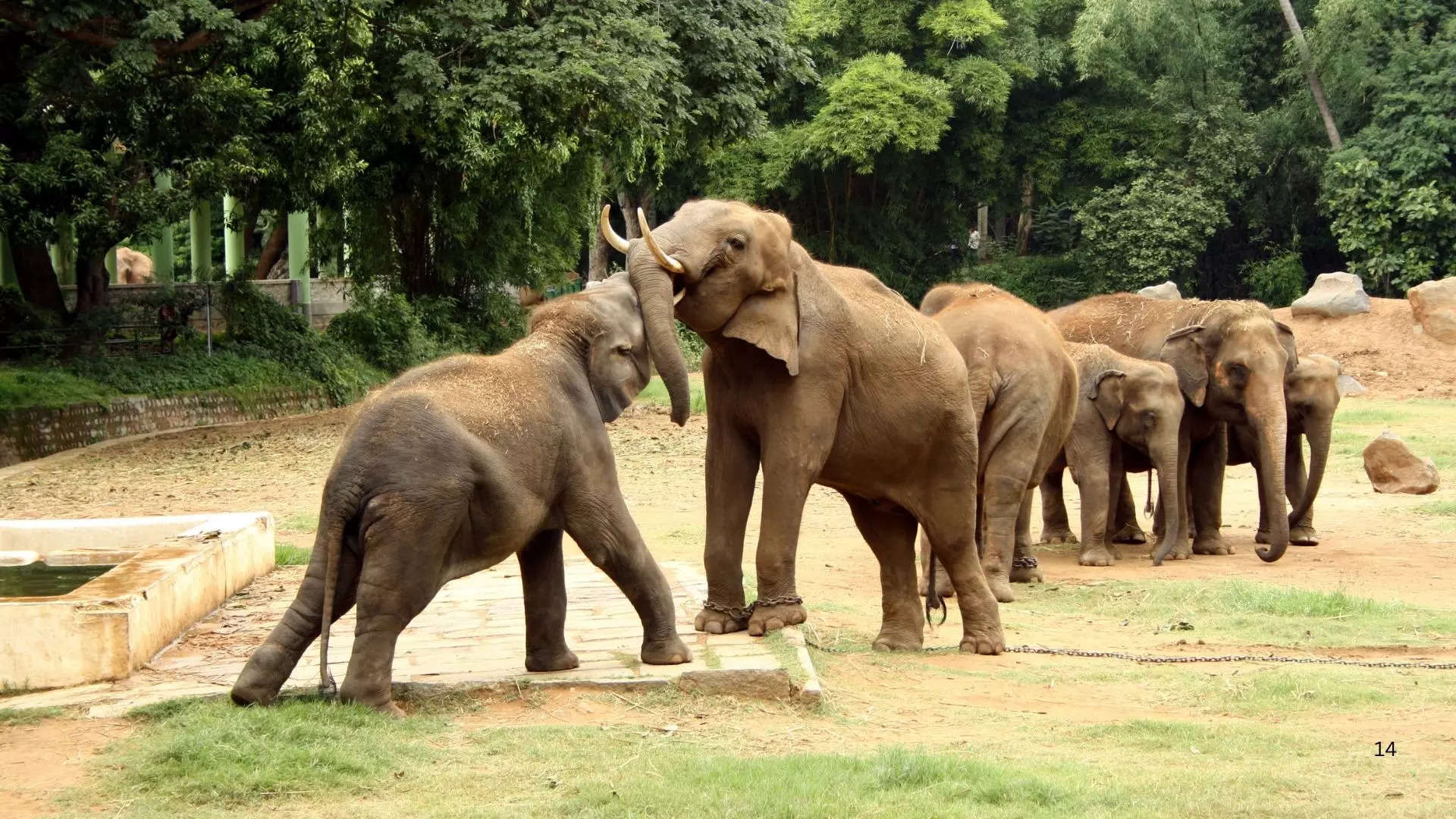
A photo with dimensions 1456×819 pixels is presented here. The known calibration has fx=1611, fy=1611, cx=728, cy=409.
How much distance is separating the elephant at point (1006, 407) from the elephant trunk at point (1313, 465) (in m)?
3.81

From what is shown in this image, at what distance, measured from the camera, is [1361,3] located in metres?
34.7

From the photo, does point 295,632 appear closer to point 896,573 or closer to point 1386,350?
point 896,573

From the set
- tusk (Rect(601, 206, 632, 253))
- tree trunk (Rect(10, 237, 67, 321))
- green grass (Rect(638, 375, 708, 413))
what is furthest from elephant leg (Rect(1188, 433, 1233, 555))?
tree trunk (Rect(10, 237, 67, 321))

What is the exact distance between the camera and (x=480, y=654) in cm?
748

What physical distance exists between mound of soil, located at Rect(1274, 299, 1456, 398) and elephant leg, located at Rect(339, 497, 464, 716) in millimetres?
24863

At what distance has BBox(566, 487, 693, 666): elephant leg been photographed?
674 centimetres

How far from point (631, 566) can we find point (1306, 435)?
9567 mm

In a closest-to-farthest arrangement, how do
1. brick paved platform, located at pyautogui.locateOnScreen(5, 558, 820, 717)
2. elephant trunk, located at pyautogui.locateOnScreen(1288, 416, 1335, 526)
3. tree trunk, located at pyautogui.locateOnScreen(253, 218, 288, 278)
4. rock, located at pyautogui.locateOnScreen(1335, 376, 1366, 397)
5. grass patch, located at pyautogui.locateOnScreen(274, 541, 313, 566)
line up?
brick paved platform, located at pyautogui.locateOnScreen(5, 558, 820, 717) → grass patch, located at pyautogui.locateOnScreen(274, 541, 313, 566) → elephant trunk, located at pyautogui.locateOnScreen(1288, 416, 1335, 526) → rock, located at pyautogui.locateOnScreen(1335, 376, 1366, 397) → tree trunk, located at pyautogui.locateOnScreen(253, 218, 288, 278)

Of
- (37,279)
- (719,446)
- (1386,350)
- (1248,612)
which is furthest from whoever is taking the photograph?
(1386,350)

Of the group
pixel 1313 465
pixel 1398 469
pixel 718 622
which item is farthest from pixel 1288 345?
pixel 718 622

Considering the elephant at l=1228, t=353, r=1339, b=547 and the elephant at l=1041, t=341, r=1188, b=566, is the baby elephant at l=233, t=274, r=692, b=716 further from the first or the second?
the elephant at l=1228, t=353, r=1339, b=547

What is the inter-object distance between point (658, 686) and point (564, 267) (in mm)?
23017

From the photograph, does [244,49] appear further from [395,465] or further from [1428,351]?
[1428,351]

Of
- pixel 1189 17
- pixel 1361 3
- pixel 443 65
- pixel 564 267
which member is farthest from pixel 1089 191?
pixel 443 65
